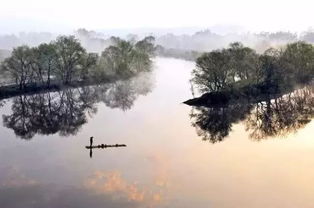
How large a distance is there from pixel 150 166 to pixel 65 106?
61.9 meters

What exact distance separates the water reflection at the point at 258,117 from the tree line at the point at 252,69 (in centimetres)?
968

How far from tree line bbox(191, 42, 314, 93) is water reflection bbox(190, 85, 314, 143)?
968cm

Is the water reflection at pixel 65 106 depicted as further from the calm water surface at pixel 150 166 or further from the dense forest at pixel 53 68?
the dense forest at pixel 53 68

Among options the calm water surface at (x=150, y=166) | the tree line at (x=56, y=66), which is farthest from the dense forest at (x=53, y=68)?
the calm water surface at (x=150, y=166)

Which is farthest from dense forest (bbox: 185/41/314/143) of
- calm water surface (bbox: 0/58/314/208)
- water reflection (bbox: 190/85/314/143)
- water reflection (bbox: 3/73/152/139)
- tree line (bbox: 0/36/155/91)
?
tree line (bbox: 0/36/155/91)

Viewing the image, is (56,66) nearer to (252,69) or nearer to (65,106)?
(65,106)

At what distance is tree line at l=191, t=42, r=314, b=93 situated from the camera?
416 feet

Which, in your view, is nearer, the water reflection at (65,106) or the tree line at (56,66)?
the water reflection at (65,106)

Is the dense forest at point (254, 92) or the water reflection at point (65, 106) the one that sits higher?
the dense forest at point (254, 92)

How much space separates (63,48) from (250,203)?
125080 millimetres

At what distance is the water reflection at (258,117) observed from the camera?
92.6 metres

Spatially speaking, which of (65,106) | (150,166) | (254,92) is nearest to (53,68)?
(65,106)

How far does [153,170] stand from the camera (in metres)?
69.5

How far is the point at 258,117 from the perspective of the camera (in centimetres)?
10494
